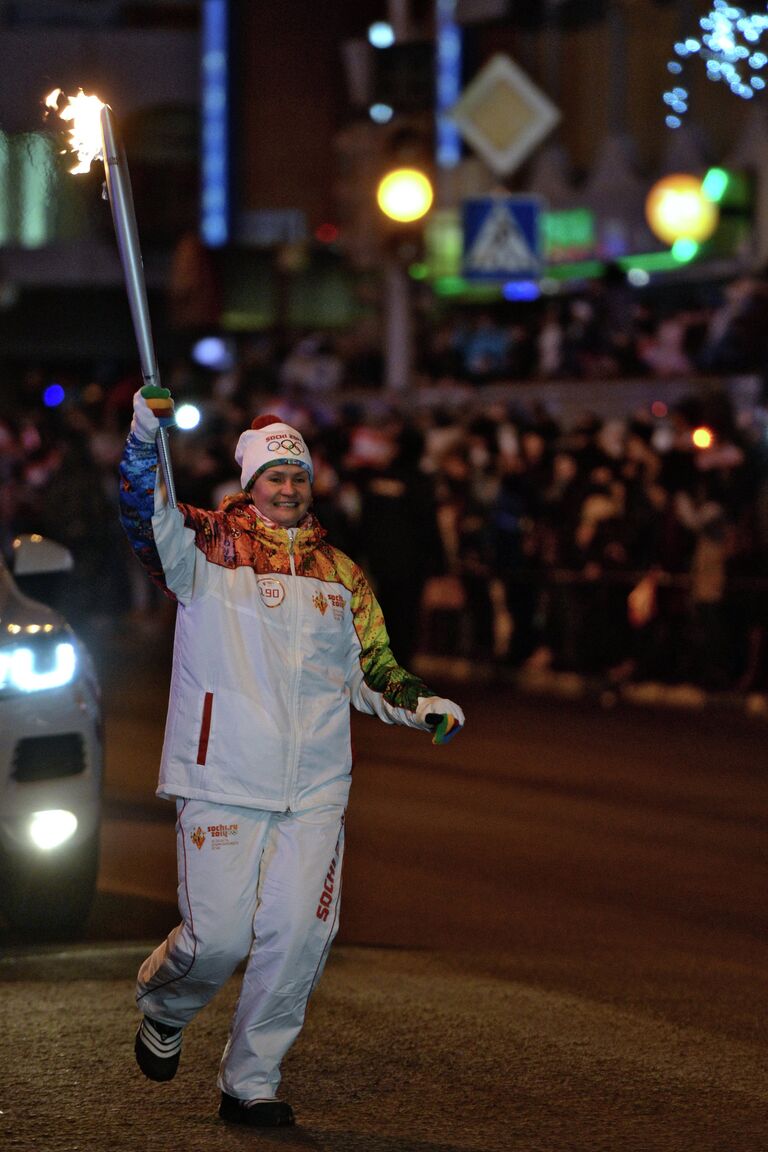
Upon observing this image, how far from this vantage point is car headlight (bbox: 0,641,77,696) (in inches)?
304

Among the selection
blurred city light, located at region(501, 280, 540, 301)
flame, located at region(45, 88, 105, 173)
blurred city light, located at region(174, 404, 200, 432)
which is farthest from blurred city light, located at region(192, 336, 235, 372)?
blurred city light, located at region(174, 404, 200, 432)

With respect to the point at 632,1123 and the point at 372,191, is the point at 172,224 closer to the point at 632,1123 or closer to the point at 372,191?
the point at 372,191

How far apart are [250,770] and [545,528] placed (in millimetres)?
11921

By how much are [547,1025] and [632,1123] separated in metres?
1.07

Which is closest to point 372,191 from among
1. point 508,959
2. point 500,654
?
point 500,654

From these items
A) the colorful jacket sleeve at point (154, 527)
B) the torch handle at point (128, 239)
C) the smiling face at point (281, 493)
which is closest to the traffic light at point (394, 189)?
the smiling face at point (281, 493)

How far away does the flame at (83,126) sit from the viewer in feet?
19.6

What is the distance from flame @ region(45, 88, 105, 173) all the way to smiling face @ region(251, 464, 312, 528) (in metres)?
0.93

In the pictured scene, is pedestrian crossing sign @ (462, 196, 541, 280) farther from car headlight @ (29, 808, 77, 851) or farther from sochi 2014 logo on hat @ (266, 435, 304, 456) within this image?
sochi 2014 logo on hat @ (266, 435, 304, 456)

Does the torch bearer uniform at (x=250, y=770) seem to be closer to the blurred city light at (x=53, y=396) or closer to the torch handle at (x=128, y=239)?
the torch handle at (x=128, y=239)

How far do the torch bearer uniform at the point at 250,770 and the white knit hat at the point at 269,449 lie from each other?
163 millimetres

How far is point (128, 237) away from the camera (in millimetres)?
5625

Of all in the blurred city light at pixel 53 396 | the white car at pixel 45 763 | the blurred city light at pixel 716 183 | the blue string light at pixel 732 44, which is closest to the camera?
the white car at pixel 45 763

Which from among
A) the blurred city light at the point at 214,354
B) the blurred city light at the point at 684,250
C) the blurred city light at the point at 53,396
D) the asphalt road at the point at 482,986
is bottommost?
the asphalt road at the point at 482,986
